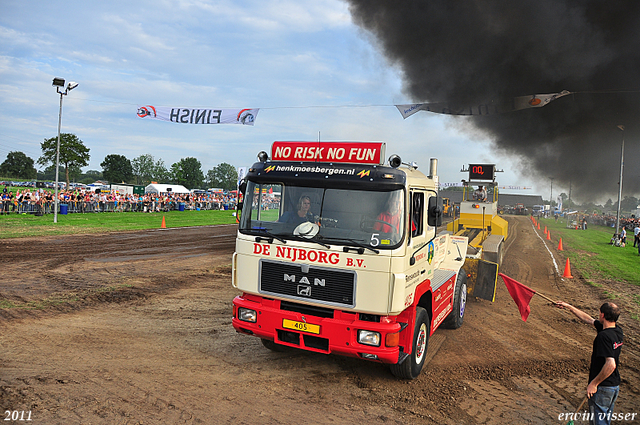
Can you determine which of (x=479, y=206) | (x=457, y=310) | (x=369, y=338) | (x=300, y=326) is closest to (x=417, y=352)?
(x=369, y=338)

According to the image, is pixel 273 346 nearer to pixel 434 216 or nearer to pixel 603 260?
pixel 434 216

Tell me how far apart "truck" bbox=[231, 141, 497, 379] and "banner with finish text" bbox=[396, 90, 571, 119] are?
936 cm

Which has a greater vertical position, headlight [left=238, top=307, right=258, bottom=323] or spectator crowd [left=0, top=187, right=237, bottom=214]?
spectator crowd [left=0, top=187, right=237, bottom=214]

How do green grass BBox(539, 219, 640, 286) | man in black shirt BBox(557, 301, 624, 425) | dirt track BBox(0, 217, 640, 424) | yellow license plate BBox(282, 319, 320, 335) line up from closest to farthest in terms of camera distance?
1. man in black shirt BBox(557, 301, 624, 425)
2. dirt track BBox(0, 217, 640, 424)
3. yellow license plate BBox(282, 319, 320, 335)
4. green grass BBox(539, 219, 640, 286)

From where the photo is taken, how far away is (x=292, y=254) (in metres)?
4.93

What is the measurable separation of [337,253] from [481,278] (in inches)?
225

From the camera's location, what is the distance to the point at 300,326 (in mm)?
4934

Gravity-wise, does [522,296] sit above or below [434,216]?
below

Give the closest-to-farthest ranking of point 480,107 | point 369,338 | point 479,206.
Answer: point 369,338 < point 480,107 < point 479,206

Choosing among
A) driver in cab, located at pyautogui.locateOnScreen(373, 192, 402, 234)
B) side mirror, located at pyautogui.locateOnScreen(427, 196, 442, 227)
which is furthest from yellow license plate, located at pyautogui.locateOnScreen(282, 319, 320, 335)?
side mirror, located at pyautogui.locateOnScreen(427, 196, 442, 227)

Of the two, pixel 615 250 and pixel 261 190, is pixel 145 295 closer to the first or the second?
pixel 261 190

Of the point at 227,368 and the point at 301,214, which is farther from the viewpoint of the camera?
the point at 227,368

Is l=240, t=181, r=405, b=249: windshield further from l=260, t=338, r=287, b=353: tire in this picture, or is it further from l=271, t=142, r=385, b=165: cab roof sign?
l=260, t=338, r=287, b=353: tire

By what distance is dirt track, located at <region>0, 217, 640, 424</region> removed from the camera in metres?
4.41
